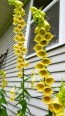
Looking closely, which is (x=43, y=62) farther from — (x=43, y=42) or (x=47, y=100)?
(x=47, y=100)

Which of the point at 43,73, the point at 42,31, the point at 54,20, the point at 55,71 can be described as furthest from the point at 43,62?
the point at 54,20

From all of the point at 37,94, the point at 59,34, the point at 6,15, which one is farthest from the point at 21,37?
the point at 6,15

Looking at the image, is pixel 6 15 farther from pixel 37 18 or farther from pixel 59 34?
pixel 37 18

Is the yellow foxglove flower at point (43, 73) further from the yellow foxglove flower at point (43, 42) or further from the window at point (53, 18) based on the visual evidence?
the window at point (53, 18)

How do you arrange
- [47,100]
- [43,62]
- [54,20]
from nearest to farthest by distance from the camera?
[47,100]
[43,62]
[54,20]

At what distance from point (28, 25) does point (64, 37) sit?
2.31m

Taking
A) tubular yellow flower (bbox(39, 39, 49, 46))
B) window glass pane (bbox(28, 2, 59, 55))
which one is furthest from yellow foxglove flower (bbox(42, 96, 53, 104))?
window glass pane (bbox(28, 2, 59, 55))

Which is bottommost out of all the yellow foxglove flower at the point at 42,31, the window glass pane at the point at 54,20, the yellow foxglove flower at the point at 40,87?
the yellow foxglove flower at the point at 40,87

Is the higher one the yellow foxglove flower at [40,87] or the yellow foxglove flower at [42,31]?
the yellow foxglove flower at [42,31]

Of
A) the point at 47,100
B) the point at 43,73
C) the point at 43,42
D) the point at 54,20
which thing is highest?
the point at 54,20

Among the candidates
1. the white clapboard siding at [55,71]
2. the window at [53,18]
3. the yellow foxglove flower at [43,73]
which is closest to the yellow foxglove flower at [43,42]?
the yellow foxglove flower at [43,73]

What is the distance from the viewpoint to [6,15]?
845 cm

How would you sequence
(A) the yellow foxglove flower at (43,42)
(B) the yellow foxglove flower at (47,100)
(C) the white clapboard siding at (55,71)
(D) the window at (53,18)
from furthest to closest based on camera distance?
1. (D) the window at (53,18)
2. (C) the white clapboard siding at (55,71)
3. (A) the yellow foxglove flower at (43,42)
4. (B) the yellow foxglove flower at (47,100)

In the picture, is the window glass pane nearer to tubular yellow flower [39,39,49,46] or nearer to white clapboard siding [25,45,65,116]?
white clapboard siding [25,45,65,116]
